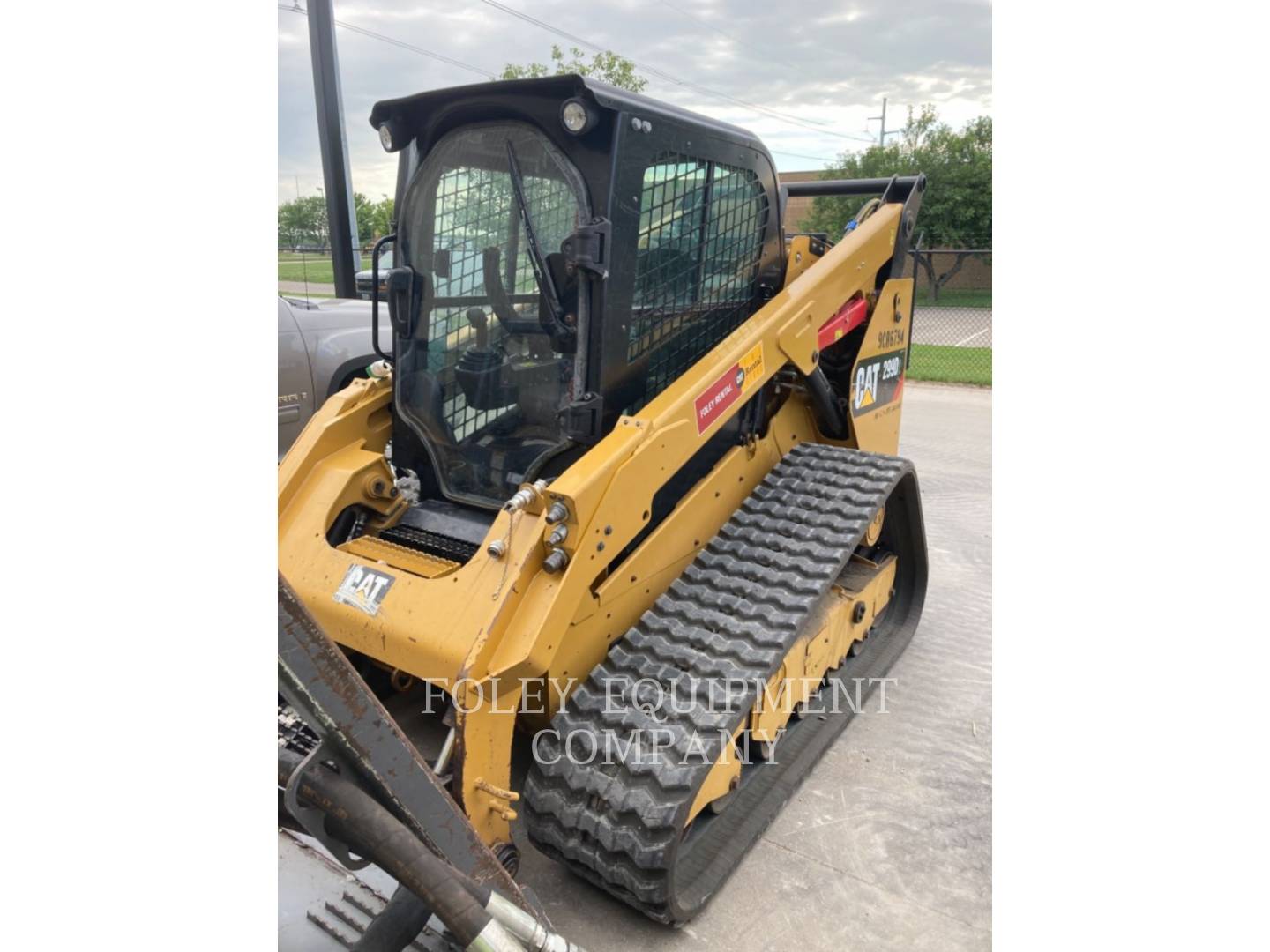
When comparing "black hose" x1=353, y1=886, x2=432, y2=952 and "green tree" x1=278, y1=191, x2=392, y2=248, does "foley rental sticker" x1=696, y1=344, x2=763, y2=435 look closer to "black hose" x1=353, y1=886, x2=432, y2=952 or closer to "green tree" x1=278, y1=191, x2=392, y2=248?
"black hose" x1=353, y1=886, x2=432, y2=952

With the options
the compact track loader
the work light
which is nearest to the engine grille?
the compact track loader

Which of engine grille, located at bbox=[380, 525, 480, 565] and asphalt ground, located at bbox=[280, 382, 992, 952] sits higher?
engine grille, located at bbox=[380, 525, 480, 565]

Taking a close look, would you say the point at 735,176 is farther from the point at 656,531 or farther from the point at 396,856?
the point at 396,856

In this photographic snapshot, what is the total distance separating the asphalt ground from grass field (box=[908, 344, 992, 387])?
9.34m

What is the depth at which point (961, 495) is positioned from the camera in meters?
6.73

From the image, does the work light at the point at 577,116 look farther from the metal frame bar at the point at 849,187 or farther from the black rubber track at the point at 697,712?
the metal frame bar at the point at 849,187

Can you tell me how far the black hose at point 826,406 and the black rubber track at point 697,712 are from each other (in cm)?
37

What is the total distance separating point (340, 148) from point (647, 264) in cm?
665

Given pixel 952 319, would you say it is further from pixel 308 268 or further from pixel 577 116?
pixel 577 116

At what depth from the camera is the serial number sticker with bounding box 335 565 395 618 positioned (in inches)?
112

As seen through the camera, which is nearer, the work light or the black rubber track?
the black rubber track

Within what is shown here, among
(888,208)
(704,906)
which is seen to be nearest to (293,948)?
(704,906)

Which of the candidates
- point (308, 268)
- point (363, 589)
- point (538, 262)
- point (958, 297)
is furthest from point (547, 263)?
point (958, 297)

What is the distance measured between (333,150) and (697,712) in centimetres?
766
